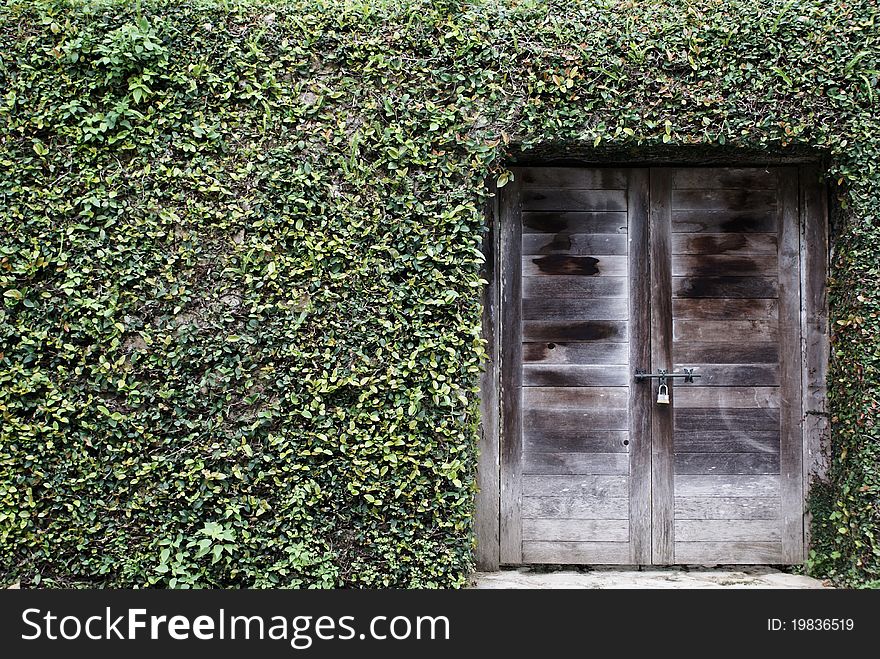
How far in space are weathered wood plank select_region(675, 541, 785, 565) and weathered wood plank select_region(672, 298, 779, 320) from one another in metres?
1.31

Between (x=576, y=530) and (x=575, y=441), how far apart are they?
515 mm

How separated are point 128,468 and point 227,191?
4.86 feet

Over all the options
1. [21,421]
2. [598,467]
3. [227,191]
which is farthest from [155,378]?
[598,467]

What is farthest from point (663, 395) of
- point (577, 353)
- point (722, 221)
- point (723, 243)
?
point (722, 221)

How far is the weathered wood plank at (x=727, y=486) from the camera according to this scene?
13.0ft

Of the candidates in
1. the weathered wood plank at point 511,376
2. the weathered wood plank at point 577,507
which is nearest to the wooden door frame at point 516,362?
the weathered wood plank at point 511,376

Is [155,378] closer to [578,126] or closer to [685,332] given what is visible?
[578,126]

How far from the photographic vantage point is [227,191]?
135 inches

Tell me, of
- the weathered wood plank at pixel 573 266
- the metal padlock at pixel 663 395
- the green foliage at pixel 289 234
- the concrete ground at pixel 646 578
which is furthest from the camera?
the weathered wood plank at pixel 573 266

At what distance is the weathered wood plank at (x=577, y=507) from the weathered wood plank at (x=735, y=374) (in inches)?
33.6

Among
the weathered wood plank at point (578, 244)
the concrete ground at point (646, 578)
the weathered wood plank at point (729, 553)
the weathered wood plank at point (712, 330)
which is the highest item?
the weathered wood plank at point (578, 244)

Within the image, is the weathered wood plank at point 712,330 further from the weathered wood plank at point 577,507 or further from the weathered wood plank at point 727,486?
the weathered wood plank at point 577,507

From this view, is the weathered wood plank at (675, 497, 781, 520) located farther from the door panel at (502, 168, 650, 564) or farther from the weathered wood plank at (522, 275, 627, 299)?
the weathered wood plank at (522, 275, 627, 299)

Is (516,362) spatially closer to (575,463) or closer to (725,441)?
Result: (575,463)
